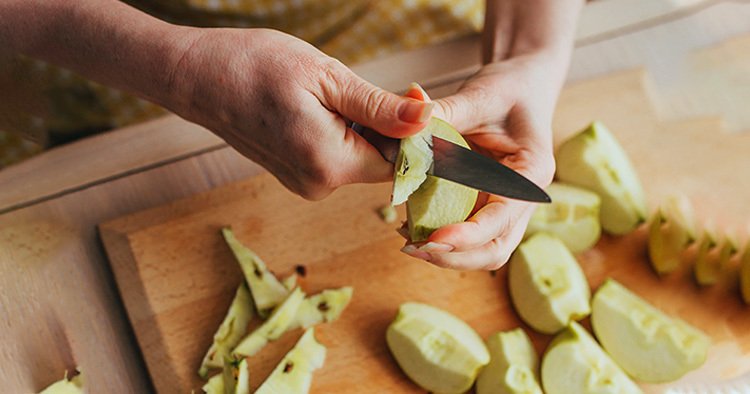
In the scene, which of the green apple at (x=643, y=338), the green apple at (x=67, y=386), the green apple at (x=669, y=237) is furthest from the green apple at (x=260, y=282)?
the green apple at (x=669, y=237)

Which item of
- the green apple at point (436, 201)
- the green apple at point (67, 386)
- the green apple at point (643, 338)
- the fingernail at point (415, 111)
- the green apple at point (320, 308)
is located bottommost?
the green apple at point (643, 338)

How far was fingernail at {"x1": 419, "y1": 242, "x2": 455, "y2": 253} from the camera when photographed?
0.88 meters

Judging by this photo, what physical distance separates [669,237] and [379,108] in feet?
2.28

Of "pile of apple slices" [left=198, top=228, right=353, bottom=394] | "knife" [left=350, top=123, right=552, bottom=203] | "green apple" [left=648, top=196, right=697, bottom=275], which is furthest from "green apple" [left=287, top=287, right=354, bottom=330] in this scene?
"green apple" [left=648, top=196, right=697, bottom=275]

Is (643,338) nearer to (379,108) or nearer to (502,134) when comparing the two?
(502,134)

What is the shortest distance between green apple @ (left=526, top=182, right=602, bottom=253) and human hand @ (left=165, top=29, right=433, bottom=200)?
1.44 ft

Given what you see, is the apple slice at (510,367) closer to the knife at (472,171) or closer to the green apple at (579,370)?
the green apple at (579,370)

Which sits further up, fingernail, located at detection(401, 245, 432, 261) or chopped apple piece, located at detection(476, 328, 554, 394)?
fingernail, located at detection(401, 245, 432, 261)

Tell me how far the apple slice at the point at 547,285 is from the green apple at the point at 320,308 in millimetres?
280

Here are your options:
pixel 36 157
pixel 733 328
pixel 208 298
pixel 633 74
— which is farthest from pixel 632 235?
pixel 36 157

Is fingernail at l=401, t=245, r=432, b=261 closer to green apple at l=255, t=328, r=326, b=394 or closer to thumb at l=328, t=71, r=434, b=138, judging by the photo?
thumb at l=328, t=71, r=434, b=138

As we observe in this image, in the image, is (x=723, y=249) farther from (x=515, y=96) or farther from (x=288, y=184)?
(x=288, y=184)

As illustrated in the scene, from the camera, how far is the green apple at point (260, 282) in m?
1.16

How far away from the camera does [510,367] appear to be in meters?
1.12
